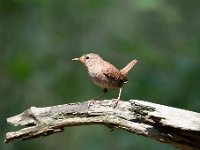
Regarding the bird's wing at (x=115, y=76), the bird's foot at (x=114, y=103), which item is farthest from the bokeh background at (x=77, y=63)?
the bird's foot at (x=114, y=103)

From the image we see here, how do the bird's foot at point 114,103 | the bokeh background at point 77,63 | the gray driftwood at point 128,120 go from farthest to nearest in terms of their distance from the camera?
1. the bokeh background at point 77,63
2. the bird's foot at point 114,103
3. the gray driftwood at point 128,120

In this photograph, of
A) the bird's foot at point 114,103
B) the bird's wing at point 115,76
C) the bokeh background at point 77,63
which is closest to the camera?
the bird's foot at point 114,103

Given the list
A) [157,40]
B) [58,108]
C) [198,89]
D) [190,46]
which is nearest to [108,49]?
[190,46]

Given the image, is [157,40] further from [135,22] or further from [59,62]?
[59,62]

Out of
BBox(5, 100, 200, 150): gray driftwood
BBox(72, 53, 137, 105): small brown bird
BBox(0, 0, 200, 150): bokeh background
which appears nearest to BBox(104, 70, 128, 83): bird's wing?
BBox(72, 53, 137, 105): small brown bird

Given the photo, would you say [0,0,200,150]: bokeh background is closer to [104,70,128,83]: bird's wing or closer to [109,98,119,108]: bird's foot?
[104,70,128,83]: bird's wing

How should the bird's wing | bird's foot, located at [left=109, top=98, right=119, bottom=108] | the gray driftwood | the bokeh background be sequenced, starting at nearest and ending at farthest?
the gray driftwood, bird's foot, located at [left=109, top=98, right=119, bottom=108], the bird's wing, the bokeh background

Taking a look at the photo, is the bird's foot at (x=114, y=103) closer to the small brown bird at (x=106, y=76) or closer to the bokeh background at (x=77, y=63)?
the small brown bird at (x=106, y=76)
